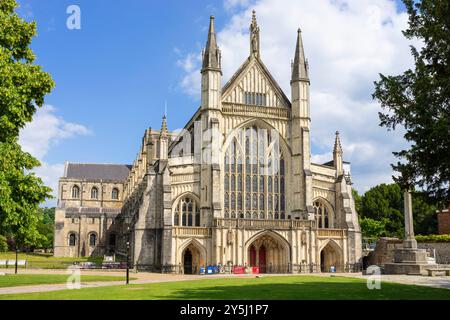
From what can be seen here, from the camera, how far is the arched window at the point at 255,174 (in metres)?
50.2

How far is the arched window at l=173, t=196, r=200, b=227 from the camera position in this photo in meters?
48.8

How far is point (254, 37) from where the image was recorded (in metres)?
A: 55.1

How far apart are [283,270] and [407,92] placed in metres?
31.5

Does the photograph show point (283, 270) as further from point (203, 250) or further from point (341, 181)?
point (341, 181)

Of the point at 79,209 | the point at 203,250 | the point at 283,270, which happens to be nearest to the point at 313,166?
the point at 283,270

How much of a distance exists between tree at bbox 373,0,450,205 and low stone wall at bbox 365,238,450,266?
1125 inches

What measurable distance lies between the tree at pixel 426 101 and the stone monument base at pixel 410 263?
15540 millimetres

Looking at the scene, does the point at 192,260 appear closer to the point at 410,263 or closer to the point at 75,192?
the point at 410,263

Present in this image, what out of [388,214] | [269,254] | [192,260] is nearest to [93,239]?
[192,260]

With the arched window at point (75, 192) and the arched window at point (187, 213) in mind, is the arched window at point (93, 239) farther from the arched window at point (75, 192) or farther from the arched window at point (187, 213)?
the arched window at point (187, 213)

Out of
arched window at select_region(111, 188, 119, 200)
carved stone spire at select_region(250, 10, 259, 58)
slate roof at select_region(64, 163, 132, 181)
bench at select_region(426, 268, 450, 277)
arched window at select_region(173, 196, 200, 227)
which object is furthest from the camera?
slate roof at select_region(64, 163, 132, 181)

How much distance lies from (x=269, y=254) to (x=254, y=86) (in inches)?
702

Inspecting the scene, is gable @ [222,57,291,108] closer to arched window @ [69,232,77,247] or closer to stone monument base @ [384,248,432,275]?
stone monument base @ [384,248,432,275]

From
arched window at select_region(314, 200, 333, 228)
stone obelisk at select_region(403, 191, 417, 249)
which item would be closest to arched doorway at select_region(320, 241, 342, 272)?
arched window at select_region(314, 200, 333, 228)
